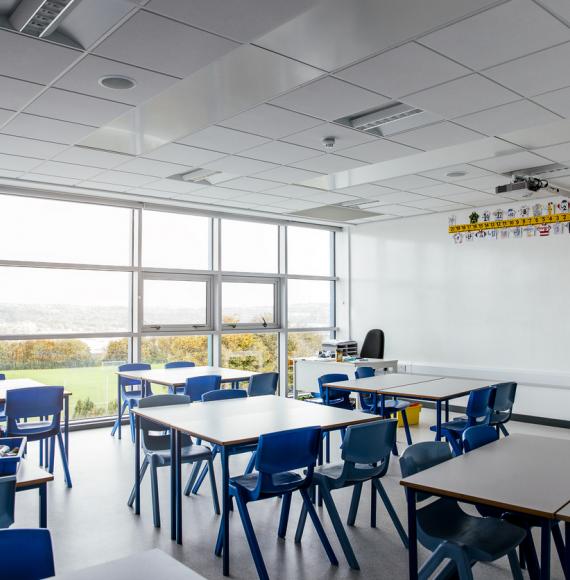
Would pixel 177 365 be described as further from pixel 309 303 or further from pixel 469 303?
pixel 469 303

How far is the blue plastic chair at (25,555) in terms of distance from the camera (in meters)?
1.70

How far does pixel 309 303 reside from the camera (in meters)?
10.0

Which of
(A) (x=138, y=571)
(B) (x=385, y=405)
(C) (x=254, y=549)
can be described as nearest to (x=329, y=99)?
(C) (x=254, y=549)

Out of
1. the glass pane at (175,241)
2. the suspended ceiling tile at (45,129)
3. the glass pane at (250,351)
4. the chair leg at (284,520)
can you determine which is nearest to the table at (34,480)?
the chair leg at (284,520)

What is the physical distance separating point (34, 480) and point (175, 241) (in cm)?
589

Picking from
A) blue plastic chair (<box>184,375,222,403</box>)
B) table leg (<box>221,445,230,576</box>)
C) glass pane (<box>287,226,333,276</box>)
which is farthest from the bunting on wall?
table leg (<box>221,445,230,576</box>)

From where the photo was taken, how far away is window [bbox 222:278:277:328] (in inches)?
349

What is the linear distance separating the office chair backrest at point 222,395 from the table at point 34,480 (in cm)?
202

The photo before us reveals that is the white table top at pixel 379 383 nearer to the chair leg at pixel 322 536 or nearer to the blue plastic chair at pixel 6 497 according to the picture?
the chair leg at pixel 322 536

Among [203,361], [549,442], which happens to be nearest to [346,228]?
[203,361]

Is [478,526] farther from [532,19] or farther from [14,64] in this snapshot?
[14,64]

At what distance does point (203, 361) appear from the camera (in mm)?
8602

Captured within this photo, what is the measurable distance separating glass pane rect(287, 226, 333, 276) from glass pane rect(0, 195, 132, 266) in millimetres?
2958

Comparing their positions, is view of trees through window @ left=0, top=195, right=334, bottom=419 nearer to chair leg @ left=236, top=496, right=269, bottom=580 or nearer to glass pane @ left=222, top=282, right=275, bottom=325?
glass pane @ left=222, top=282, right=275, bottom=325
